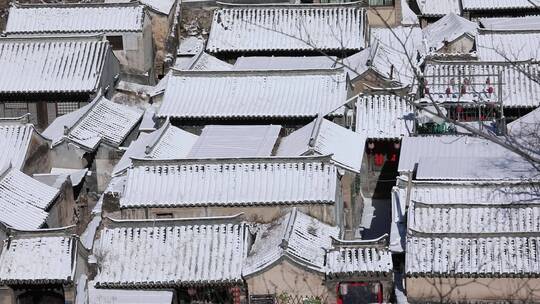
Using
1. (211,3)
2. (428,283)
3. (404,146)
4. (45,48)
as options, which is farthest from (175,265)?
(211,3)

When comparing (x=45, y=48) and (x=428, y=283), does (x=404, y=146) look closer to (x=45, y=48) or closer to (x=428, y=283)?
(x=428, y=283)

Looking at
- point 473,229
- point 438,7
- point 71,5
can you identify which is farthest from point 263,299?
point 438,7

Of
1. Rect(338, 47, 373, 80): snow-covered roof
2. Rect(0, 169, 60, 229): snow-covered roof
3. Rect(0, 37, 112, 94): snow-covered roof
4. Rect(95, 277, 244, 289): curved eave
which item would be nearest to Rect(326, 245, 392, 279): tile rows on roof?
Rect(95, 277, 244, 289): curved eave

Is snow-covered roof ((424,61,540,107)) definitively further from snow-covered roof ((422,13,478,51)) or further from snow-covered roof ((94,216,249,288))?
snow-covered roof ((94,216,249,288))

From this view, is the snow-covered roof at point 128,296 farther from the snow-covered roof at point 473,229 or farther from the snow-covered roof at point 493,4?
the snow-covered roof at point 493,4

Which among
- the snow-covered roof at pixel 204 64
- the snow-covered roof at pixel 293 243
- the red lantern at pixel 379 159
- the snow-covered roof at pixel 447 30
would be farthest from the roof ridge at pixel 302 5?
the snow-covered roof at pixel 293 243

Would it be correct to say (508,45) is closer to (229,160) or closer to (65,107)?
(229,160)

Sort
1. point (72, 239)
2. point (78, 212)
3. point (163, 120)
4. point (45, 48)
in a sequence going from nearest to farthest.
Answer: point (72, 239) → point (78, 212) → point (163, 120) → point (45, 48)
